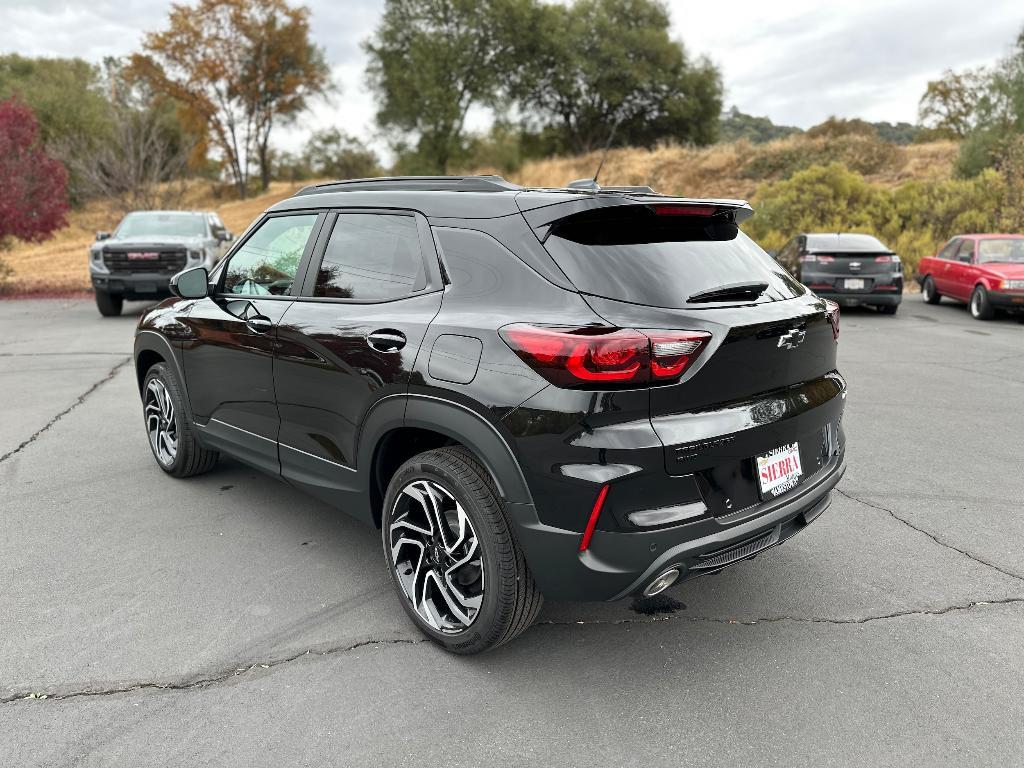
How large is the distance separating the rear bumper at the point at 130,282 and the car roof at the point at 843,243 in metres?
11.7

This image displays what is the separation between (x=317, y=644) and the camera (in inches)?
120

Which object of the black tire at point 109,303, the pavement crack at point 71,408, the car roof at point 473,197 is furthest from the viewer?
the black tire at point 109,303

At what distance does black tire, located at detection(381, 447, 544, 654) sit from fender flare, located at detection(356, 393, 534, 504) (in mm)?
93

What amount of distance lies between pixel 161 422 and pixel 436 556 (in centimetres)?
297

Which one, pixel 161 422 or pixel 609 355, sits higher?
pixel 609 355

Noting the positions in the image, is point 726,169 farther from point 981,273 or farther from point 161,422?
point 161,422

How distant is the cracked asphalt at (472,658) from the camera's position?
8.12 ft

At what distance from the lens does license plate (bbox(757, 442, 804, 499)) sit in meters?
2.81

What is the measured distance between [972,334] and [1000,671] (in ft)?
34.8

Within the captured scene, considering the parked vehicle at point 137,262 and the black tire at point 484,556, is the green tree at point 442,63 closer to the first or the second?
the parked vehicle at point 137,262

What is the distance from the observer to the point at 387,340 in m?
3.04

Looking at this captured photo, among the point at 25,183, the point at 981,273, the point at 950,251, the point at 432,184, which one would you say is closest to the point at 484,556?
the point at 432,184

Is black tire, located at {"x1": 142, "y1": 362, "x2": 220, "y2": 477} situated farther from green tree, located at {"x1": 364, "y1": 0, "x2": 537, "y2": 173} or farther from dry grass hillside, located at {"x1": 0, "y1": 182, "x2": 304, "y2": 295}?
green tree, located at {"x1": 364, "y1": 0, "x2": 537, "y2": 173}

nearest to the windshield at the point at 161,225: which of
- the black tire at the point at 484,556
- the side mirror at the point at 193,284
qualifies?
the side mirror at the point at 193,284
